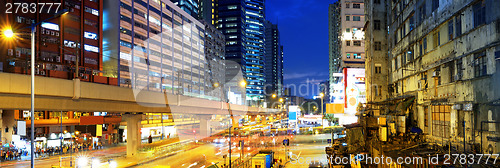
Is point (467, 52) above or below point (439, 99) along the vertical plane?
above

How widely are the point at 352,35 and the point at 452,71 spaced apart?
5495 centimetres

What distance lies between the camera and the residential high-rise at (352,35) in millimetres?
73500

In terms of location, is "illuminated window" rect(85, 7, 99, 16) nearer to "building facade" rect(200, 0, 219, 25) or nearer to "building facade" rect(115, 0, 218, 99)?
"building facade" rect(115, 0, 218, 99)

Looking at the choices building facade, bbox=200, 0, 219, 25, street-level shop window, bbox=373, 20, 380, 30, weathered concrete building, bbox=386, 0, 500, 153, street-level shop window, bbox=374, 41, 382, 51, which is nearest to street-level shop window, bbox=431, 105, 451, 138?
weathered concrete building, bbox=386, 0, 500, 153

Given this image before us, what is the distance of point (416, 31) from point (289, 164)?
21407 mm

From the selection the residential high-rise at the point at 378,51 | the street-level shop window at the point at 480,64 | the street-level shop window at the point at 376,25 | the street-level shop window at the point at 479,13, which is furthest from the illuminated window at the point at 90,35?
the street-level shop window at the point at 480,64

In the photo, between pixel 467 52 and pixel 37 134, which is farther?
pixel 37 134

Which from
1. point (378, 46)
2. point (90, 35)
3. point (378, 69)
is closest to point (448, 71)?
point (378, 69)

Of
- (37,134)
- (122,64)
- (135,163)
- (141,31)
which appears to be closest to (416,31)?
(135,163)

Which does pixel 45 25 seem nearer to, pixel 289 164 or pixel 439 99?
pixel 289 164

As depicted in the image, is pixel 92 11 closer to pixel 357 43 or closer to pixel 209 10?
pixel 357 43

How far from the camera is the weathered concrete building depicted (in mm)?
15812

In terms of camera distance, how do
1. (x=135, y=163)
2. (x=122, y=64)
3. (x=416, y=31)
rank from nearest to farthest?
(x=416, y=31), (x=135, y=163), (x=122, y=64)

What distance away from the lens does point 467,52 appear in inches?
703
